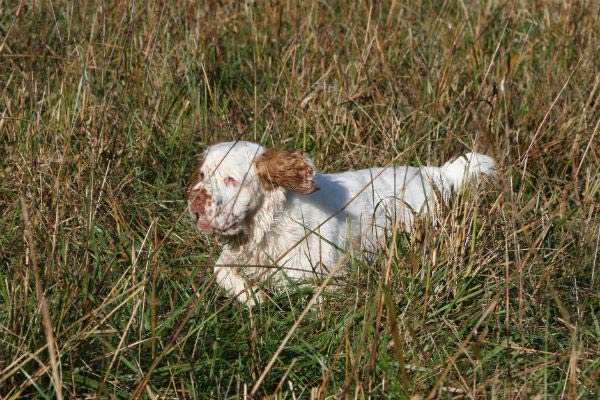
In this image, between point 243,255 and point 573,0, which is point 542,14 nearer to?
point 573,0

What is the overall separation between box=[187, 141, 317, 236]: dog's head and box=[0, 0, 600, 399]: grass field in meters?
0.17

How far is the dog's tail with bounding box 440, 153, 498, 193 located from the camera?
11.2 feet

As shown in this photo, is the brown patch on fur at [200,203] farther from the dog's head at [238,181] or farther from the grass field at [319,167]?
the grass field at [319,167]

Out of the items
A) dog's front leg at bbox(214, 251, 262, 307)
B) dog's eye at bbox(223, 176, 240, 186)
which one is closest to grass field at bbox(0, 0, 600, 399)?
dog's front leg at bbox(214, 251, 262, 307)

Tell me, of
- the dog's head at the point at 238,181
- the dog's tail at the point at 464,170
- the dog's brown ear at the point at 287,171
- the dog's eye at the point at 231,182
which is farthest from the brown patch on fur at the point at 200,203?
the dog's tail at the point at 464,170

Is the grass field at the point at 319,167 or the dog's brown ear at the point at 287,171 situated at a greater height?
the dog's brown ear at the point at 287,171

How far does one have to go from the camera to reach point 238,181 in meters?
3.06

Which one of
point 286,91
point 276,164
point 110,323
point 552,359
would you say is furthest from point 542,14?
point 110,323

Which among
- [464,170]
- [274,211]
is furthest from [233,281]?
[464,170]

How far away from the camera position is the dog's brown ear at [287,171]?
3.10 meters

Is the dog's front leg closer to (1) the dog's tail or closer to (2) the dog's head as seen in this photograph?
(2) the dog's head

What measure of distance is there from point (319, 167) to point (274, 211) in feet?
2.81

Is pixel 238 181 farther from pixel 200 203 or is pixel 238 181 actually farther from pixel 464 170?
pixel 464 170

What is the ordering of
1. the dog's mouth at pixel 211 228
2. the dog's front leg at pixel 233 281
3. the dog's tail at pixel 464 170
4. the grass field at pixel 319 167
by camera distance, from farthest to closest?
the dog's tail at pixel 464 170, the dog's front leg at pixel 233 281, the dog's mouth at pixel 211 228, the grass field at pixel 319 167
